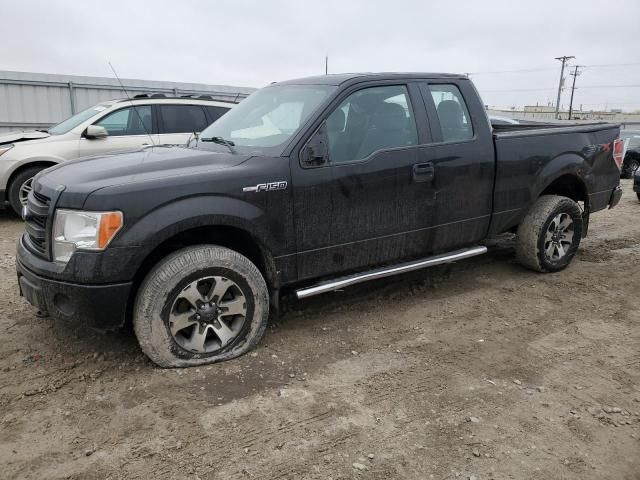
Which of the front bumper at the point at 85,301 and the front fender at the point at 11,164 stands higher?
the front fender at the point at 11,164

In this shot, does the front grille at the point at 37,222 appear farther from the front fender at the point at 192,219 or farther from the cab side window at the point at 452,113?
the cab side window at the point at 452,113

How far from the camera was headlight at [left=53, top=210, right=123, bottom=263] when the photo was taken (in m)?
2.99

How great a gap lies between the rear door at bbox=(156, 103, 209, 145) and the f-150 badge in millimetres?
5000

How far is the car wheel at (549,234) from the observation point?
5.04 meters

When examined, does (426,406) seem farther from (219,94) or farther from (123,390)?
(219,94)

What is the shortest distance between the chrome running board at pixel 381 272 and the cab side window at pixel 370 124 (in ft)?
2.90

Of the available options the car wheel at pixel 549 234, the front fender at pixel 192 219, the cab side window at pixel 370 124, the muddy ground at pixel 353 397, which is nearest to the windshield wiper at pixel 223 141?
the front fender at pixel 192 219

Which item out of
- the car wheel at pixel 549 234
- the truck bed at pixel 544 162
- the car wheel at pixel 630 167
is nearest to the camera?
the truck bed at pixel 544 162

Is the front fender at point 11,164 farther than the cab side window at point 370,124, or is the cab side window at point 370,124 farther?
the front fender at point 11,164

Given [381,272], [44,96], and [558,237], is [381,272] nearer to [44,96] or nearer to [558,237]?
[558,237]

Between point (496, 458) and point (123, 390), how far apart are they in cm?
214

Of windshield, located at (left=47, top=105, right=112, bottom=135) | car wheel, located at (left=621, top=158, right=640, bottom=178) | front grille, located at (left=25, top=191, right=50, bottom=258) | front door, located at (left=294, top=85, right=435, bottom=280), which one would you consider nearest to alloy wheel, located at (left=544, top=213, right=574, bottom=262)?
front door, located at (left=294, top=85, right=435, bottom=280)

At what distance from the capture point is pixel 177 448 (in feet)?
8.55

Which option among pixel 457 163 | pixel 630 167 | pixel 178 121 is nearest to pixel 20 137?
pixel 178 121
